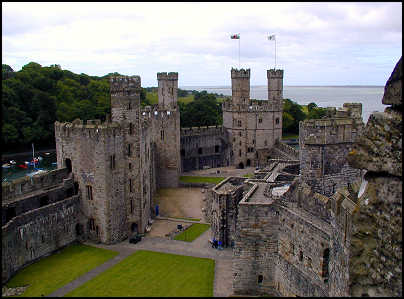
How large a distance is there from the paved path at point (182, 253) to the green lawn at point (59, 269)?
0.49 metres

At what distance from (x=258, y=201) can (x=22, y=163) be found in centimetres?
Result: 4797

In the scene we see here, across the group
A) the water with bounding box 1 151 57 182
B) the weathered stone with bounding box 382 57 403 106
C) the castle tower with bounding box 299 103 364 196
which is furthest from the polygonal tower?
the weathered stone with bounding box 382 57 403 106

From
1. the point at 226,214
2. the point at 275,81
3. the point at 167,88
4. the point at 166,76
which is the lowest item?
the point at 226,214

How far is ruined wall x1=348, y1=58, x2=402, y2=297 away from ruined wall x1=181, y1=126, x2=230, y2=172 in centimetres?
4150

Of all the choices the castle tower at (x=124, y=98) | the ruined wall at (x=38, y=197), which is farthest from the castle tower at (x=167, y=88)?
the ruined wall at (x=38, y=197)

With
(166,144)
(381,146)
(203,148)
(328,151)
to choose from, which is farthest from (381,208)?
(203,148)

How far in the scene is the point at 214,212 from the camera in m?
26.1

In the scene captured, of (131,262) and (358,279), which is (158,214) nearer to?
(131,262)

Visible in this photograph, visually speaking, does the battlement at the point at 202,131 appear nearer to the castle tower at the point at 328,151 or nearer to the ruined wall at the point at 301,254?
the castle tower at the point at 328,151

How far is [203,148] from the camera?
49312 millimetres

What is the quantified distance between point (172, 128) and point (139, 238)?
648 inches

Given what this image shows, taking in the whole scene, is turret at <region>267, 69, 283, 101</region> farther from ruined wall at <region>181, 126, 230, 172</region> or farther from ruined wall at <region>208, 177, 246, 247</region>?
ruined wall at <region>208, 177, 246, 247</region>

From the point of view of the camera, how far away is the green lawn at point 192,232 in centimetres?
2750

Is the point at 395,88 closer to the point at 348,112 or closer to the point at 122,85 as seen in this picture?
the point at 348,112
